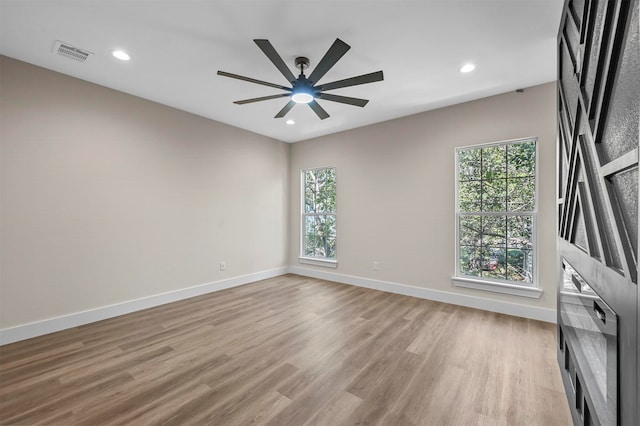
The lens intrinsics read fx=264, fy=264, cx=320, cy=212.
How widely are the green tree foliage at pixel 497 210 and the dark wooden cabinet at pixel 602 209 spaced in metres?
1.81

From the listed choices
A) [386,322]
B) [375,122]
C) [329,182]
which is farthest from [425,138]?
[386,322]

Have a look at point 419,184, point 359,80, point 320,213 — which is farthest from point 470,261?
point 359,80

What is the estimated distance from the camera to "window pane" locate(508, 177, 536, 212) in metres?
3.30

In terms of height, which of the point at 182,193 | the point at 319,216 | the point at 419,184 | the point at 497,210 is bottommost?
the point at 319,216

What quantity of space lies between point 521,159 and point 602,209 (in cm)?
276

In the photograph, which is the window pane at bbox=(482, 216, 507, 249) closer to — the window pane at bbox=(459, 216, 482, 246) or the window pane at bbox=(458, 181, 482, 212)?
the window pane at bbox=(459, 216, 482, 246)

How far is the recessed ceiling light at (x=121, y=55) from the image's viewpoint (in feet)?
8.31

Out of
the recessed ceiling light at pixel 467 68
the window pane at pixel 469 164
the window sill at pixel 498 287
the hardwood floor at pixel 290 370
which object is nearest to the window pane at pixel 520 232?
the window sill at pixel 498 287

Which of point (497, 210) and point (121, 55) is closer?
point (121, 55)

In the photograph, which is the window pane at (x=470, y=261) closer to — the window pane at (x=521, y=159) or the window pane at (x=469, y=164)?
the window pane at (x=469, y=164)

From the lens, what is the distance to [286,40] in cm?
235

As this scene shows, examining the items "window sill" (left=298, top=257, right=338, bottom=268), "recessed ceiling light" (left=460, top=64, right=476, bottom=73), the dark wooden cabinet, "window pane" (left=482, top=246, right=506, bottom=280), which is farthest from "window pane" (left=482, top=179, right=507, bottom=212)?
"window sill" (left=298, top=257, right=338, bottom=268)


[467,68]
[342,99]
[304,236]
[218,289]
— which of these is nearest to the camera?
[342,99]

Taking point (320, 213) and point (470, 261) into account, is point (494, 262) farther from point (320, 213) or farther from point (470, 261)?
point (320, 213)
